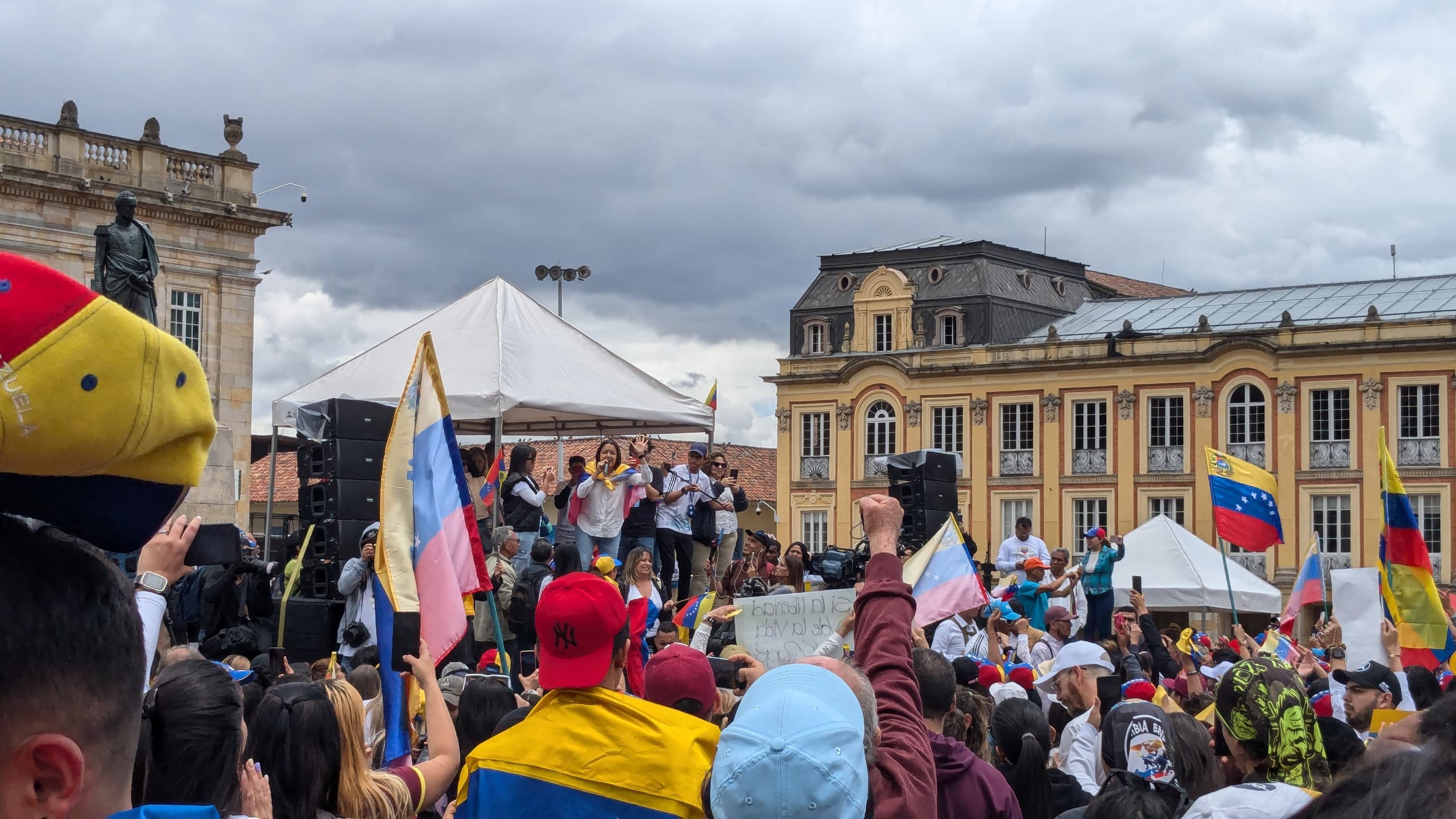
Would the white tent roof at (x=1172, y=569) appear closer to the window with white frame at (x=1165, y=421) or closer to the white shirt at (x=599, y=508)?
the white shirt at (x=599, y=508)

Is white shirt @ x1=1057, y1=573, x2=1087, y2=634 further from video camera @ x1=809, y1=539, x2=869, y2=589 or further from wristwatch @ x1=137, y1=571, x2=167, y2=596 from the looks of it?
wristwatch @ x1=137, y1=571, x2=167, y2=596

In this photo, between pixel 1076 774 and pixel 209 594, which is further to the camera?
pixel 209 594

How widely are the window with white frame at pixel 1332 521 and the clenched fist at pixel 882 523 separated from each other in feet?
161

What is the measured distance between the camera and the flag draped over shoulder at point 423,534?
19.9ft

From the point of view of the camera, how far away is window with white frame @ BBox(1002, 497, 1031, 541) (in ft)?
177

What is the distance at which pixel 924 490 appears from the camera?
45.9 ft

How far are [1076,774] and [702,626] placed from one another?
229 centimetres

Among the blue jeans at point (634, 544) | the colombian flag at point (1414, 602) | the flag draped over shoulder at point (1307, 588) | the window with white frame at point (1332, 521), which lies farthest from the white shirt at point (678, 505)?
the window with white frame at point (1332, 521)

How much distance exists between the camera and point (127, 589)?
5.11ft

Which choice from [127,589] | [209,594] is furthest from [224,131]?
[127,589]

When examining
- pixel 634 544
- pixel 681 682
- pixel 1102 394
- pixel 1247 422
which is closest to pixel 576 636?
pixel 681 682

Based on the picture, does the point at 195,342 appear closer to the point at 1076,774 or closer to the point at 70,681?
the point at 1076,774

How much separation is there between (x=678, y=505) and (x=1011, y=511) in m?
40.8

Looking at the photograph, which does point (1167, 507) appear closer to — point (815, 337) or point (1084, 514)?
point (1084, 514)
